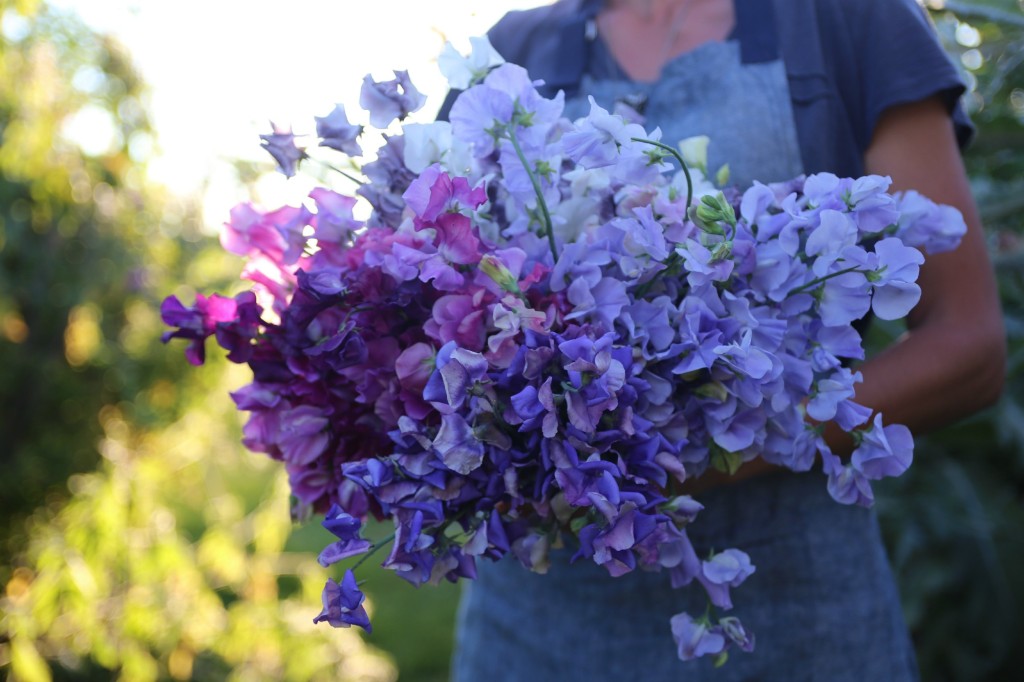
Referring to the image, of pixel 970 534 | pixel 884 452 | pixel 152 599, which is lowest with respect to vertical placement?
pixel 970 534

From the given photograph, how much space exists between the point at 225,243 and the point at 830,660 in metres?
0.99

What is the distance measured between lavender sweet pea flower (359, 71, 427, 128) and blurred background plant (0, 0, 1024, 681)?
5.18 ft

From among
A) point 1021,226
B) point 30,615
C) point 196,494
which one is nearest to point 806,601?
point 1021,226

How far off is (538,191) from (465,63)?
7.5 inches

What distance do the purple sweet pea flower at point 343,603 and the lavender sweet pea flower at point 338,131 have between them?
1.43ft

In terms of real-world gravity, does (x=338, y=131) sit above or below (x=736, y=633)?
above

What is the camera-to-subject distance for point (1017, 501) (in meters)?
2.95

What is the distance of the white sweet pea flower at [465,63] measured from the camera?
0.91 meters

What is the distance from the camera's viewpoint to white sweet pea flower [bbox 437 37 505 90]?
909 mm

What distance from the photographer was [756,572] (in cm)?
120

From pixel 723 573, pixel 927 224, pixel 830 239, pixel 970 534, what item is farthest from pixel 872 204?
Result: pixel 970 534

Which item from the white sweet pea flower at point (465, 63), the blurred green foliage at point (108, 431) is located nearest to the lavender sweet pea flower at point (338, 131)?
the white sweet pea flower at point (465, 63)

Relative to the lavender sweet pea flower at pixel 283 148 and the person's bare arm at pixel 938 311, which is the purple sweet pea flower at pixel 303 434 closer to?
the lavender sweet pea flower at pixel 283 148

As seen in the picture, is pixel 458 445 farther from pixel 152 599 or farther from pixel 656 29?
pixel 152 599
